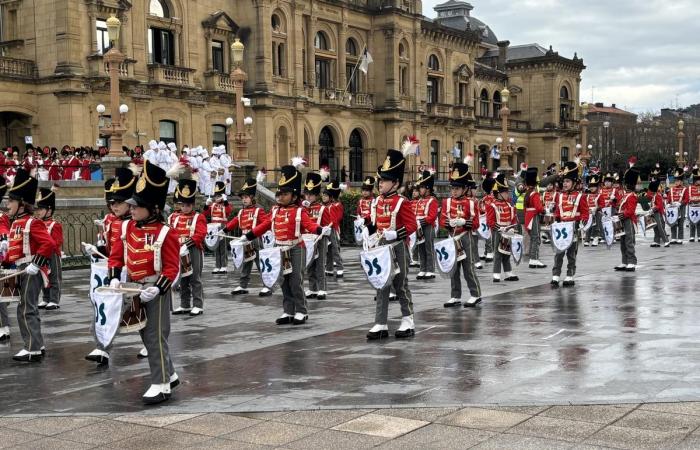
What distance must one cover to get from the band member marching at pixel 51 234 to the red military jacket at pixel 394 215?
597 centimetres

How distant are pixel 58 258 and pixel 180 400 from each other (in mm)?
8097

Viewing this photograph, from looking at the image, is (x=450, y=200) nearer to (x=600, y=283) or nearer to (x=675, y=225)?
(x=600, y=283)

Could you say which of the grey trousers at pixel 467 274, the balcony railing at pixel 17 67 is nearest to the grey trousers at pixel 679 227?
the grey trousers at pixel 467 274

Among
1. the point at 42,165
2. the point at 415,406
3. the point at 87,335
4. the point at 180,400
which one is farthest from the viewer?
the point at 42,165

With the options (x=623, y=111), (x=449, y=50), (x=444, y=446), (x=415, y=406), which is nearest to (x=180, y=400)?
(x=415, y=406)

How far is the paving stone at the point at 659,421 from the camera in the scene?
6498 millimetres

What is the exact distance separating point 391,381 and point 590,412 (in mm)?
2058

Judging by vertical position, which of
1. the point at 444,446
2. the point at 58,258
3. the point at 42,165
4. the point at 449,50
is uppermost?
the point at 449,50

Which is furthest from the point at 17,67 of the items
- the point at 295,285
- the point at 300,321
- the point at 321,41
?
the point at 300,321

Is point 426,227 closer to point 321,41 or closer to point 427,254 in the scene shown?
point 427,254

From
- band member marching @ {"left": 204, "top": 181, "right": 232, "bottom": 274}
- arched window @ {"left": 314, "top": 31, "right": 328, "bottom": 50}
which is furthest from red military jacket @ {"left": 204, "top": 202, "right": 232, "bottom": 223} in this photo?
arched window @ {"left": 314, "top": 31, "right": 328, "bottom": 50}

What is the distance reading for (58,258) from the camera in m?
15.1

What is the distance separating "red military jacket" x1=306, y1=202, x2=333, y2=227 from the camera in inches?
626

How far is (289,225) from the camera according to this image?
1234cm
